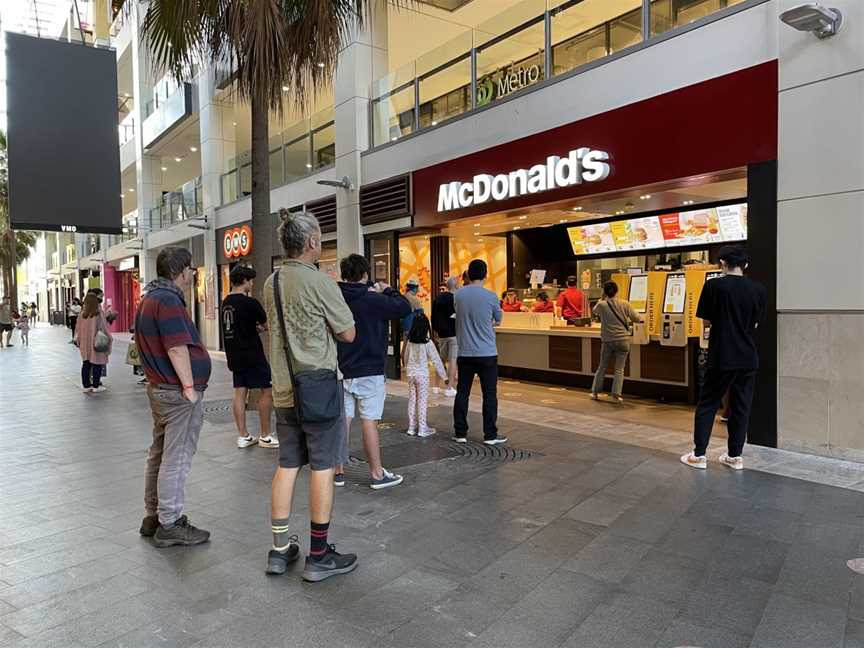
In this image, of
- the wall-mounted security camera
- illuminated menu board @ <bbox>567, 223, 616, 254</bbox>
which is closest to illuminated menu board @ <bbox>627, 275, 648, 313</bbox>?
illuminated menu board @ <bbox>567, 223, 616, 254</bbox>

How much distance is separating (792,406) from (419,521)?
3.83 meters

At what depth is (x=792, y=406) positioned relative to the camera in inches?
225

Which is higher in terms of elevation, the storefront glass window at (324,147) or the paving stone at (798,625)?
the storefront glass window at (324,147)

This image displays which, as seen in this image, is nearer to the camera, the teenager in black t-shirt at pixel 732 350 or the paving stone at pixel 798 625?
the paving stone at pixel 798 625

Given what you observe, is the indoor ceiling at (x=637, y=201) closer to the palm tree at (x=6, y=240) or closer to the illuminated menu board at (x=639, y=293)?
the illuminated menu board at (x=639, y=293)

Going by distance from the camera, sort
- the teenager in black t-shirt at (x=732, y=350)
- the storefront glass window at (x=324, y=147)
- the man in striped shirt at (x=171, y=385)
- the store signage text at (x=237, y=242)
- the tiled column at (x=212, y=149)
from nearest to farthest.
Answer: the man in striped shirt at (x=171, y=385) → the teenager in black t-shirt at (x=732, y=350) → the storefront glass window at (x=324, y=147) → the store signage text at (x=237, y=242) → the tiled column at (x=212, y=149)

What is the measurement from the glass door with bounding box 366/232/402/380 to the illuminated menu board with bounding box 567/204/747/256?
4004 mm

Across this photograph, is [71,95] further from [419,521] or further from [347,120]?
[419,521]

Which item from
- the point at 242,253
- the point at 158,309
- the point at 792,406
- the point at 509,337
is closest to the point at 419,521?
the point at 158,309

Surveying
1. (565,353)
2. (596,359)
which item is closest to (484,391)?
(596,359)

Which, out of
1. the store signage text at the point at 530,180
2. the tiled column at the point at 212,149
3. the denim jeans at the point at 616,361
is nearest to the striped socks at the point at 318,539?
the store signage text at the point at 530,180

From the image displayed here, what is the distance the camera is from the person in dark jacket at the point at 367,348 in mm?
4680

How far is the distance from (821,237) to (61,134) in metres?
10.8

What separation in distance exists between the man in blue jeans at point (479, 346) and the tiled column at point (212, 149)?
44.7ft
